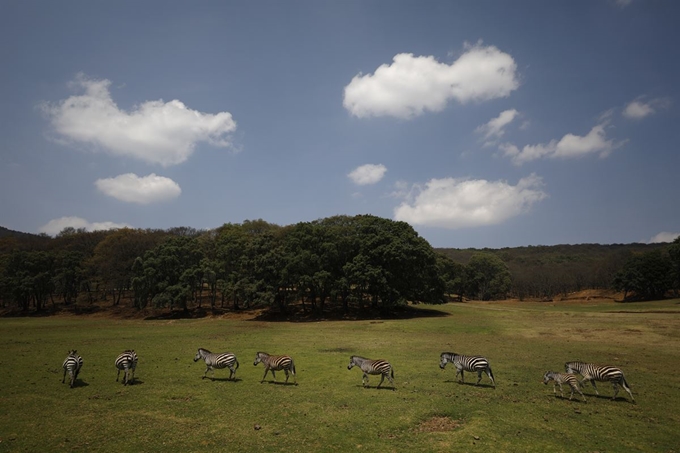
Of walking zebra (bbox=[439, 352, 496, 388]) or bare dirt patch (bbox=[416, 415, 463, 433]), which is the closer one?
bare dirt patch (bbox=[416, 415, 463, 433])

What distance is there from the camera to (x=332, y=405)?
51.2ft

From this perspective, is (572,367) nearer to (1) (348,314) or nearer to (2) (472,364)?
(2) (472,364)

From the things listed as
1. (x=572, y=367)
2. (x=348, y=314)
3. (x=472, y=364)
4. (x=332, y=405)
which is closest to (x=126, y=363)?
(x=332, y=405)

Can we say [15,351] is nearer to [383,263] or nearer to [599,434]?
[599,434]

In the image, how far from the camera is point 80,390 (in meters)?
17.6

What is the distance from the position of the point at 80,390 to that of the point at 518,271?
536 ft

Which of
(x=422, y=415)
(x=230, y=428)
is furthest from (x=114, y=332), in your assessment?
(x=422, y=415)

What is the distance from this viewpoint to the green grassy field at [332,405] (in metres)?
12.1

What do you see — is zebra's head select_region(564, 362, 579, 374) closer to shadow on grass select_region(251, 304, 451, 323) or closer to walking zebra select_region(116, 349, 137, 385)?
walking zebra select_region(116, 349, 137, 385)

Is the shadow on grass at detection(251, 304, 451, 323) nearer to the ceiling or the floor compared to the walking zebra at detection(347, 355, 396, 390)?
nearer to the floor

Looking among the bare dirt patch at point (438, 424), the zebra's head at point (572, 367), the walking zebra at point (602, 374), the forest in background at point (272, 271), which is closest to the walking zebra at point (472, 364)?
the zebra's head at point (572, 367)

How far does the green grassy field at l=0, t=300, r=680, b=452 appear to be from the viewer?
12.1m

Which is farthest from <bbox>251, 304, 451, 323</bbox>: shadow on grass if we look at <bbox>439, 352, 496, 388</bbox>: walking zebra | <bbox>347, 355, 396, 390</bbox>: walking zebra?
<bbox>347, 355, 396, 390</bbox>: walking zebra

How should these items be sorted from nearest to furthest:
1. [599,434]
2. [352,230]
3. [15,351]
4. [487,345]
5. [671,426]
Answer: [599,434], [671,426], [15,351], [487,345], [352,230]
